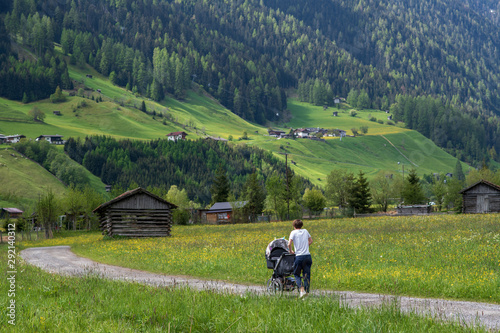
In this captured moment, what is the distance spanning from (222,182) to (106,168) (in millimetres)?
74110

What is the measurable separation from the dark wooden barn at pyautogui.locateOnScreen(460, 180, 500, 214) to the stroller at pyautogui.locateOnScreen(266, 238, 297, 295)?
60677 millimetres

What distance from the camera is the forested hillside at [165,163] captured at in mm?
168375

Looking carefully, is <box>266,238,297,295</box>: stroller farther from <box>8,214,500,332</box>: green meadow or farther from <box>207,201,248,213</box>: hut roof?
<box>207,201,248,213</box>: hut roof

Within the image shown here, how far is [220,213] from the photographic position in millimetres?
101625

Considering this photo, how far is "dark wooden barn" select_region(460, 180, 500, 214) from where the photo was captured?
212ft

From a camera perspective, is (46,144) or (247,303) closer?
(247,303)

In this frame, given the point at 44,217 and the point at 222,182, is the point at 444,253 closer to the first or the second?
the point at 44,217

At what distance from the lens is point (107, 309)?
9.64m

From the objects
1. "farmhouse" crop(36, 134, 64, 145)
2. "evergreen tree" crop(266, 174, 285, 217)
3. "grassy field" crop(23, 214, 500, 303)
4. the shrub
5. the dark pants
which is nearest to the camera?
the dark pants

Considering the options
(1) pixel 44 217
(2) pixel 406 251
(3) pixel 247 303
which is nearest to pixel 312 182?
(1) pixel 44 217

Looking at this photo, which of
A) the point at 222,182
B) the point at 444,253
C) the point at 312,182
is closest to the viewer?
the point at 444,253

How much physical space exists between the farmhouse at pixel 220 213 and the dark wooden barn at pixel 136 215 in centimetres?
4746

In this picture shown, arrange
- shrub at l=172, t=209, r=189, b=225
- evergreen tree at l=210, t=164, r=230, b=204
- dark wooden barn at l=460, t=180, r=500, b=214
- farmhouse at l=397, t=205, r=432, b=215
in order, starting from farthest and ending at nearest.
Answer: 1. evergreen tree at l=210, t=164, r=230, b=204
2. shrub at l=172, t=209, r=189, b=225
3. farmhouse at l=397, t=205, r=432, b=215
4. dark wooden barn at l=460, t=180, r=500, b=214

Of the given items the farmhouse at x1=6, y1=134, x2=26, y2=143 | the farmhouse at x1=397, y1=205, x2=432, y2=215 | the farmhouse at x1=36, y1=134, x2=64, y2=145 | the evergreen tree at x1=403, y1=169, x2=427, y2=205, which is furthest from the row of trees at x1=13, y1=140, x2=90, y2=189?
the farmhouse at x1=397, y1=205, x2=432, y2=215
